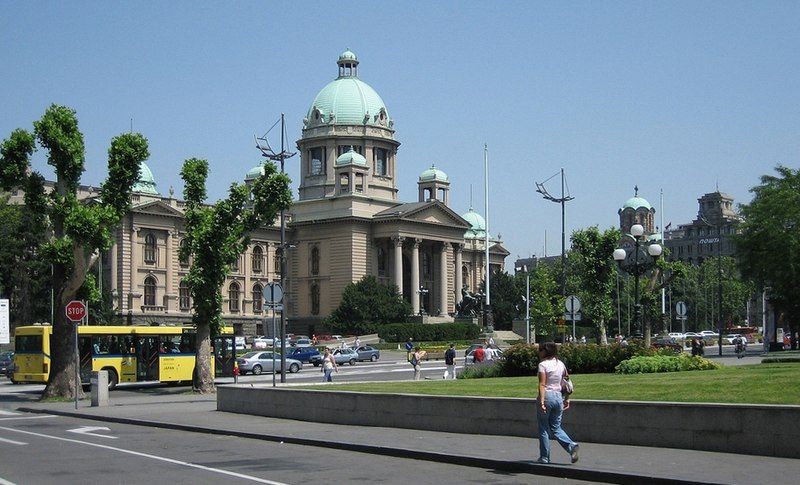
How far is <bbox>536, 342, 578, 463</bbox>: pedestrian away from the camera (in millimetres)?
16266

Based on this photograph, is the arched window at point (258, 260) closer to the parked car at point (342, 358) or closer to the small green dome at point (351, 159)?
the small green dome at point (351, 159)

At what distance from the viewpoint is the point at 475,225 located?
529ft

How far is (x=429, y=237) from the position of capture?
429 feet

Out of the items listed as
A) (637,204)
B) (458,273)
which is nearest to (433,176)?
(458,273)

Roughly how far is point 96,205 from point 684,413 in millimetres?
27192

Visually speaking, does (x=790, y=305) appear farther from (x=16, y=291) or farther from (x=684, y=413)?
(x=16, y=291)

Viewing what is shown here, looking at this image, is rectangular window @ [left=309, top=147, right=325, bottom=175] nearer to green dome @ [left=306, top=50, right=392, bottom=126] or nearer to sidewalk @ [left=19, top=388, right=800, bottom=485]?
green dome @ [left=306, top=50, right=392, bottom=126]

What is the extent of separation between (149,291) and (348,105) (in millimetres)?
38205

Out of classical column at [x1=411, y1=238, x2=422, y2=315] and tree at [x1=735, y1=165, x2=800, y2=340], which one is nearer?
tree at [x1=735, y1=165, x2=800, y2=340]

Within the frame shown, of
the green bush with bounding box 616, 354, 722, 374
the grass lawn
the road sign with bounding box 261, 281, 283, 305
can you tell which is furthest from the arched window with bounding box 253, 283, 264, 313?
the grass lawn

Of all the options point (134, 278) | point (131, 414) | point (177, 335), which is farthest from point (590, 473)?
point (134, 278)

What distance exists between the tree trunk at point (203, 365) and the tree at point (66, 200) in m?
4.92

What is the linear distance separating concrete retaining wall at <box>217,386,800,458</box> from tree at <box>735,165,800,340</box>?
44.7 m

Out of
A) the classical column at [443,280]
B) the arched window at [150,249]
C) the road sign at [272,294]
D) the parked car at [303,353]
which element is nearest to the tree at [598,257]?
the parked car at [303,353]
